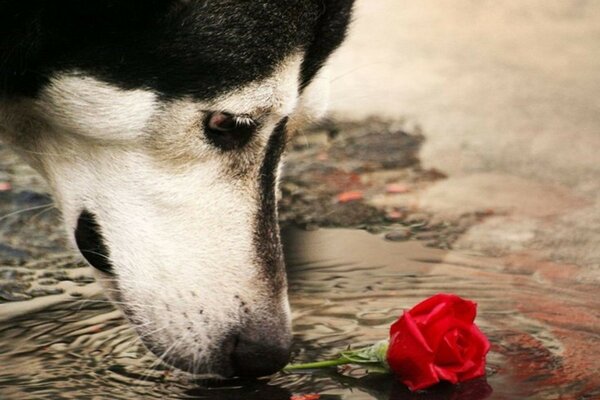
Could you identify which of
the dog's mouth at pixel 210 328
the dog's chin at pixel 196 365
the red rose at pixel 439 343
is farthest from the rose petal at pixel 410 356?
the dog's chin at pixel 196 365

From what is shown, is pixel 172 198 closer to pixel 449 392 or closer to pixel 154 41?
pixel 154 41

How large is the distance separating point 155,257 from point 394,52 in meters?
5.01

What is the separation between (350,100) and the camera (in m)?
7.47

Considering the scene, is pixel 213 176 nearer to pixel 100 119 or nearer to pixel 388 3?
pixel 100 119

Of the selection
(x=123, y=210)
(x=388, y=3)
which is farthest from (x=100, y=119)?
(x=388, y=3)

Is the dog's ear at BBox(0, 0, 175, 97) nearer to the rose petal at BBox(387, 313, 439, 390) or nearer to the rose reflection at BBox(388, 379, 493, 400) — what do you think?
the rose petal at BBox(387, 313, 439, 390)

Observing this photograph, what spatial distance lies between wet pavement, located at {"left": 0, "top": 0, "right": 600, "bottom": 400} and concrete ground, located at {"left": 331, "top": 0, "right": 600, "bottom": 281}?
15 millimetres

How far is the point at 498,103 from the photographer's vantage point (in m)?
7.61

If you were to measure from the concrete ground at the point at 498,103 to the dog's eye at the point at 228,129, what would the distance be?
1.06 m

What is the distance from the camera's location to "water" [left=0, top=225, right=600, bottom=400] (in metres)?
3.68

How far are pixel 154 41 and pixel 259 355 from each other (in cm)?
92

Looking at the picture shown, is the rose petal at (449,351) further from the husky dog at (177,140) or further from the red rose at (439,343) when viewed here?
the husky dog at (177,140)

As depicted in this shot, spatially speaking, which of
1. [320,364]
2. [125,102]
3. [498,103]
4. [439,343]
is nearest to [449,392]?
[439,343]

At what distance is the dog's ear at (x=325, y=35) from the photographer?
12.3ft
